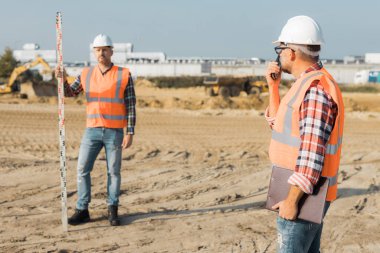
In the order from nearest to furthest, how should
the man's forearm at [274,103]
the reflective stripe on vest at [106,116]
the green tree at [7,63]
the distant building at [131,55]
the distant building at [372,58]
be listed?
the man's forearm at [274,103] < the reflective stripe on vest at [106,116] < the green tree at [7,63] < the distant building at [372,58] < the distant building at [131,55]

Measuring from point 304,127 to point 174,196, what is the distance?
493 centimetres

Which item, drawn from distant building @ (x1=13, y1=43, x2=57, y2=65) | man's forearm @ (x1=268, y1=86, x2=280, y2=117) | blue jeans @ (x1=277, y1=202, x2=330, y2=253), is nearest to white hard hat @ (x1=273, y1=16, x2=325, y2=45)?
man's forearm @ (x1=268, y1=86, x2=280, y2=117)

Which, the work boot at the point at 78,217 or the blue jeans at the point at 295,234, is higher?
the blue jeans at the point at 295,234

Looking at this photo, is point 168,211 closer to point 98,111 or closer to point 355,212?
point 98,111

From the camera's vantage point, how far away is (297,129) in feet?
8.64

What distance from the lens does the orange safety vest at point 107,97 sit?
560 centimetres

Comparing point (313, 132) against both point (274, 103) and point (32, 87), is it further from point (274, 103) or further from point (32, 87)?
point (32, 87)

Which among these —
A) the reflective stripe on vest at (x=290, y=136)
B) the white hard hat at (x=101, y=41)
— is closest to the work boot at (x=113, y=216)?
the white hard hat at (x=101, y=41)

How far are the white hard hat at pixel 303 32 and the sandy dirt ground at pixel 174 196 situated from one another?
114 inches

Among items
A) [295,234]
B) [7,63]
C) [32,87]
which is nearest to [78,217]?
[295,234]

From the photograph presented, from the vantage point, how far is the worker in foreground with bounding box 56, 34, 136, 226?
18.4ft

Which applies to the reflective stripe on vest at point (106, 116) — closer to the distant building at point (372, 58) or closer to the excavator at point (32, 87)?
the excavator at point (32, 87)

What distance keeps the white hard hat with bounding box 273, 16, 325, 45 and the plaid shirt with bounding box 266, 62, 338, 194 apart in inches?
10.2

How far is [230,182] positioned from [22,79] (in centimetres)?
2299
